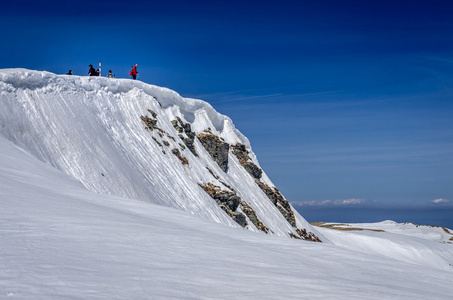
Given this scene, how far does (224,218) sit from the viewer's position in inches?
1219

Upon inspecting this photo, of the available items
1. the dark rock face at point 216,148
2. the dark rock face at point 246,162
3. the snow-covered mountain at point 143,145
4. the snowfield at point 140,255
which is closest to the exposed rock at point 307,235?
the snow-covered mountain at point 143,145

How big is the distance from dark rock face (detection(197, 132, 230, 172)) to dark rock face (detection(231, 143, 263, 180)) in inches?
106

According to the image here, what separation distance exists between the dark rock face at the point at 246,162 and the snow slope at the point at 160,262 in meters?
30.0

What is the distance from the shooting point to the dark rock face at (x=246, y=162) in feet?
139

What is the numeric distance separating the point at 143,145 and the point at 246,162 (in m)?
13.8

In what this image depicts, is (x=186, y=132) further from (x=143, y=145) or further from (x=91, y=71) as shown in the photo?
(x=91, y=71)

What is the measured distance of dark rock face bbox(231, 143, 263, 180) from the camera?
42.4 m

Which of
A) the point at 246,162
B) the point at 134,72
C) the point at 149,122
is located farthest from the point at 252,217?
the point at 134,72

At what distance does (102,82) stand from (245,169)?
15.0 m

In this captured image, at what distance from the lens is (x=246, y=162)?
42688 millimetres

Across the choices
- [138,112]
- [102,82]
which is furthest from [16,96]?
[138,112]

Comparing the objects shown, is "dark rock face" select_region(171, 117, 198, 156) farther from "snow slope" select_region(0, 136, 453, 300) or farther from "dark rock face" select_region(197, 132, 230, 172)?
"snow slope" select_region(0, 136, 453, 300)

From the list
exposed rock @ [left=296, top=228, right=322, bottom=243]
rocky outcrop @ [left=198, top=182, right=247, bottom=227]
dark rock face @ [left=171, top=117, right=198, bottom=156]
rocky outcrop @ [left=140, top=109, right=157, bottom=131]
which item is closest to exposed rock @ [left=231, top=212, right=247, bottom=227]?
rocky outcrop @ [left=198, top=182, right=247, bottom=227]

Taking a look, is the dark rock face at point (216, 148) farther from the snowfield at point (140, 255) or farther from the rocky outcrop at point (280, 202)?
the snowfield at point (140, 255)
